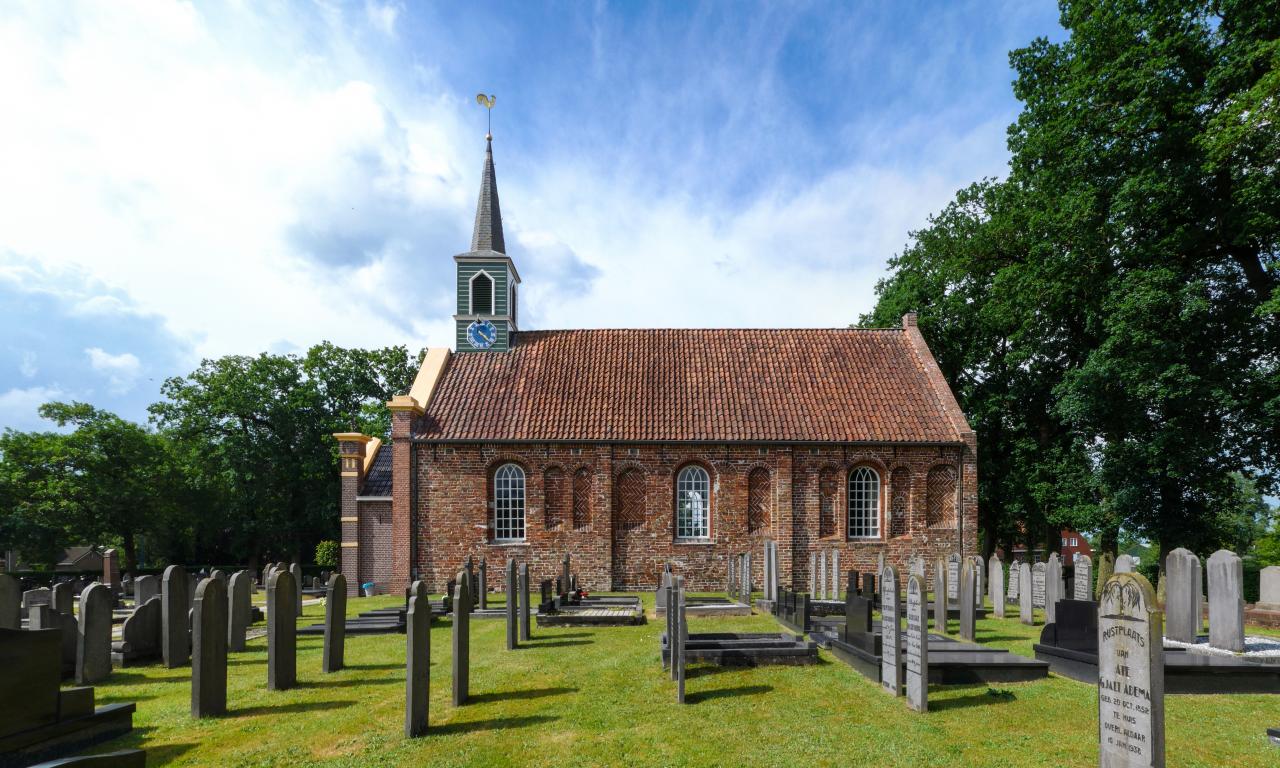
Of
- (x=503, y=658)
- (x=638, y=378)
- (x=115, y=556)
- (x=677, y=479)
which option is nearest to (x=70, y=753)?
(x=503, y=658)

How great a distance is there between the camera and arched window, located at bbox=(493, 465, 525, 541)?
22359 mm

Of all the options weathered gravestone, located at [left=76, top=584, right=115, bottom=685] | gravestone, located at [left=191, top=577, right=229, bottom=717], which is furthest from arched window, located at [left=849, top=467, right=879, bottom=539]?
weathered gravestone, located at [left=76, top=584, right=115, bottom=685]

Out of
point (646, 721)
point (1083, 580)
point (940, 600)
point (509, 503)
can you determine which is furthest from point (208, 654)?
point (1083, 580)

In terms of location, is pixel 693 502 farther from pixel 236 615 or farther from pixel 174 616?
pixel 174 616

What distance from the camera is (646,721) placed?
7.66 metres

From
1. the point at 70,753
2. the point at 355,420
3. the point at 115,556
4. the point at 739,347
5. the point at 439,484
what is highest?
the point at 739,347

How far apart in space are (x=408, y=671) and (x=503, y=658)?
4.40m

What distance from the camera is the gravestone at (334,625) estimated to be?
1020 centimetres

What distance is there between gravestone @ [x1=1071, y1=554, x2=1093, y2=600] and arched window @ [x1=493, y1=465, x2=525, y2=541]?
49.8 feet

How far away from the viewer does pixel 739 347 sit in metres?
25.7

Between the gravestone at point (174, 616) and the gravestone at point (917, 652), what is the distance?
10.2m

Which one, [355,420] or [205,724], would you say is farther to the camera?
[355,420]

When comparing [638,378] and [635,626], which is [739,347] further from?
[635,626]

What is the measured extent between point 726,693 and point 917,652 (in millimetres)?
2404
